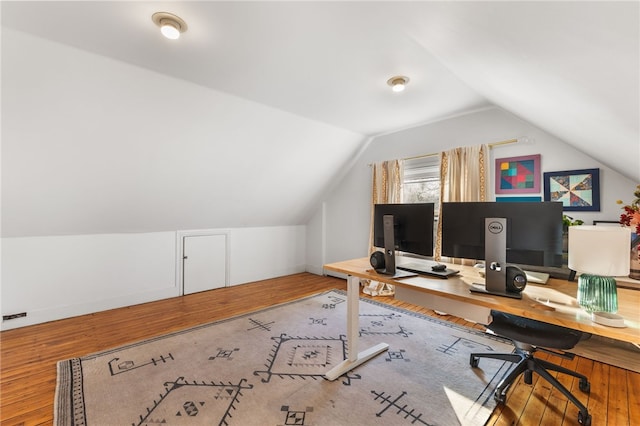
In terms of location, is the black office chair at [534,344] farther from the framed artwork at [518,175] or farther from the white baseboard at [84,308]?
the white baseboard at [84,308]

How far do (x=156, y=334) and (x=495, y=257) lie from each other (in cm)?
307

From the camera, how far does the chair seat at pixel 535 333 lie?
1600 mm

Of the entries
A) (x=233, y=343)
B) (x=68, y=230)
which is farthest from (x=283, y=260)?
(x=68, y=230)

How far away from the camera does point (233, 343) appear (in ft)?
8.36

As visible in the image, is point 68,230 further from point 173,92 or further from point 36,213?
point 173,92

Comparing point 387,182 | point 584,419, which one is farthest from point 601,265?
point 387,182

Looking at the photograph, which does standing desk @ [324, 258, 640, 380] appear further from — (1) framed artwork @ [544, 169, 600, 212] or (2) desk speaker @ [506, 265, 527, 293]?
(1) framed artwork @ [544, 169, 600, 212]

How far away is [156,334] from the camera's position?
2768 millimetres

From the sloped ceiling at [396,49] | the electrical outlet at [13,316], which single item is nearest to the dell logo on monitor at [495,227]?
the sloped ceiling at [396,49]

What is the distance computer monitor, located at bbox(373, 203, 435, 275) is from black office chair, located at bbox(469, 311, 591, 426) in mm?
654

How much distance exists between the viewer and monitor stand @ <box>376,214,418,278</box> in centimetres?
198

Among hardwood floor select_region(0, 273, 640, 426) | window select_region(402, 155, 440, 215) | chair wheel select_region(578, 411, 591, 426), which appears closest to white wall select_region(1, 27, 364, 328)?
hardwood floor select_region(0, 273, 640, 426)

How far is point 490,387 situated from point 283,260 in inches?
154

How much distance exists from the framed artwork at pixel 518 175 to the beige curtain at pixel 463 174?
0.16 m
